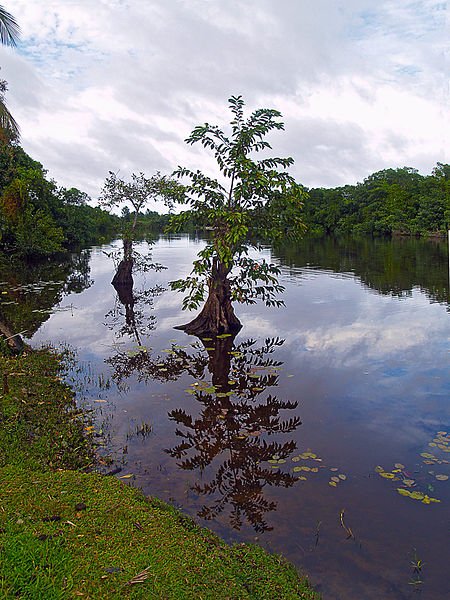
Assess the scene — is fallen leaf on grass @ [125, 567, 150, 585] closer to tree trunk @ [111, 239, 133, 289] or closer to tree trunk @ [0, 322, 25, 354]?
tree trunk @ [0, 322, 25, 354]

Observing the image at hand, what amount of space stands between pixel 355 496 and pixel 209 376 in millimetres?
5760

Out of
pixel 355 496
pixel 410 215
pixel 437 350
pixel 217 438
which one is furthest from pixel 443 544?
pixel 410 215

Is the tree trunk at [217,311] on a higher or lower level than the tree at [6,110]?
lower

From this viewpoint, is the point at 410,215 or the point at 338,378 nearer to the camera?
the point at 338,378

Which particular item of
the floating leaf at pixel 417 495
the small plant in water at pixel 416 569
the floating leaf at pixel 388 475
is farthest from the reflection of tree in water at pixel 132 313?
the small plant in water at pixel 416 569

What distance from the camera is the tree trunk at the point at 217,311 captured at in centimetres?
1527

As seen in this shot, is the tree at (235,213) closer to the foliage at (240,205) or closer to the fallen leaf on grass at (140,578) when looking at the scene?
the foliage at (240,205)

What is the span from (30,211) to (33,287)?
13.2 m

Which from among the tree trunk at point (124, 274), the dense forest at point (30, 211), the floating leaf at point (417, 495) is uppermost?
the dense forest at point (30, 211)

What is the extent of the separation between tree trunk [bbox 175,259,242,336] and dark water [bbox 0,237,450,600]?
586 mm

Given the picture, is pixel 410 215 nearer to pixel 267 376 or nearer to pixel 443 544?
pixel 267 376

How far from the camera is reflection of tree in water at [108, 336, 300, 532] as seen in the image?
253 inches

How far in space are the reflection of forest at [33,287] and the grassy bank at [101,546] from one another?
9004 millimetres

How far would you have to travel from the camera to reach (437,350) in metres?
13.5
